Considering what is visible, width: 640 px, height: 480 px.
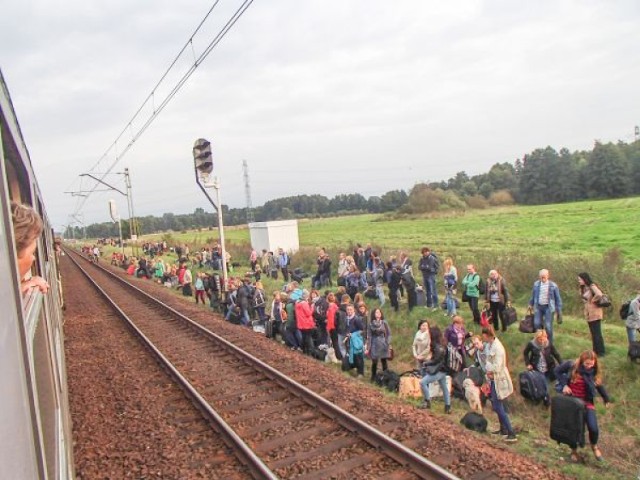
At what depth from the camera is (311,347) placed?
41.1 ft

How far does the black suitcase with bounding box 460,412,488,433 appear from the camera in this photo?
8.15 m

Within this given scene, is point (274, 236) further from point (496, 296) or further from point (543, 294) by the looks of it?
point (543, 294)

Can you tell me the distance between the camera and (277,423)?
25.9 ft

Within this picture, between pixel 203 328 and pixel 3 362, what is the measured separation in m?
13.9

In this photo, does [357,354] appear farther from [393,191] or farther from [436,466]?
A: [393,191]

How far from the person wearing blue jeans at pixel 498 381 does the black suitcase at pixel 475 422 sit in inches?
8.7

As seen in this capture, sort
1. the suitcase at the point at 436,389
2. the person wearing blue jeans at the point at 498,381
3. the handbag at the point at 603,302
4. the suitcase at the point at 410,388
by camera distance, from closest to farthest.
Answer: the person wearing blue jeans at the point at 498,381, the suitcase at the point at 436,389, the suitcase at the point at 410,388, the handbag at the point at 603,302

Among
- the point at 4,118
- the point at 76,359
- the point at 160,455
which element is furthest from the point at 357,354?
the point at 4,118

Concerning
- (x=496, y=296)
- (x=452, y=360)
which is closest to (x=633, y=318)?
(x=496, y=296)

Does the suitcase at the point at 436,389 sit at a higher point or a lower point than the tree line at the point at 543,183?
lower

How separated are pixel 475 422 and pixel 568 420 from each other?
4.76 ft

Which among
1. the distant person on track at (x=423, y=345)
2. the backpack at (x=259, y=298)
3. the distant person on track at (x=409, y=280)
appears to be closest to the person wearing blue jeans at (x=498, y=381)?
the distant person on track at (x=423, y=345)

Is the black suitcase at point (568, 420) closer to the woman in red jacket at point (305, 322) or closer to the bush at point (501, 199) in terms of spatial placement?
the woman in red jacket at point (305, 322)

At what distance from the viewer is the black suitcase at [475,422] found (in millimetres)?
8148
